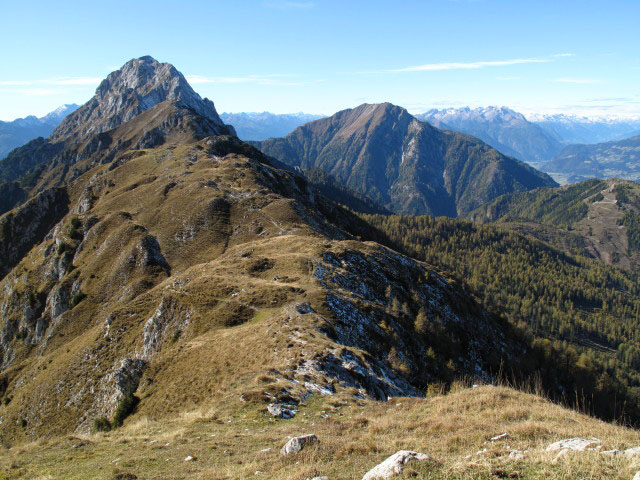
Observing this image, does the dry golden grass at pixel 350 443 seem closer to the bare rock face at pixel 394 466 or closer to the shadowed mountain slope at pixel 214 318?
the bare rock face at pixel 394 466

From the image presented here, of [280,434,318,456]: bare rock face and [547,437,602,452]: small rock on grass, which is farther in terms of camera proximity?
[280,434,318,456]: bare rock face

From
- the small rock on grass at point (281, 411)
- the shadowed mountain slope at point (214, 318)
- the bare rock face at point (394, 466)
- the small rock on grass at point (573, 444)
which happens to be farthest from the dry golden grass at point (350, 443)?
the shadowed mountain slope at point (214, 318)

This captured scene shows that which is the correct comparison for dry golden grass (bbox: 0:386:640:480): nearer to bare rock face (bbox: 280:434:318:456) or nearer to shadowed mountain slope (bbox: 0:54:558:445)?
bare rock face (bbox: 280:434:318:456)

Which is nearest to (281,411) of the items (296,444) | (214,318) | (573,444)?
(296,444)

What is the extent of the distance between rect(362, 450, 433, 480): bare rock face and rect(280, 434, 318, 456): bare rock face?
468cm

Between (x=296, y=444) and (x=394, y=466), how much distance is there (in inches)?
234

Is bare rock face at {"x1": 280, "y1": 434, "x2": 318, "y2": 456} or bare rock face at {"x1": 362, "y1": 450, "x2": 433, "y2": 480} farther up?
bare rock face at {"x1": 362, "y1": 450, "x2": 433, "y2": 480}

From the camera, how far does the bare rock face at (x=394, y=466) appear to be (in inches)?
491

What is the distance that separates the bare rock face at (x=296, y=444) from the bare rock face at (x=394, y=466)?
15.3ft

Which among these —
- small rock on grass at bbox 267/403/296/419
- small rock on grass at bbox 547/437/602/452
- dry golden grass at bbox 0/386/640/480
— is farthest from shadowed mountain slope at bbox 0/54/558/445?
small rock on grass at bbox 547/437/602/452

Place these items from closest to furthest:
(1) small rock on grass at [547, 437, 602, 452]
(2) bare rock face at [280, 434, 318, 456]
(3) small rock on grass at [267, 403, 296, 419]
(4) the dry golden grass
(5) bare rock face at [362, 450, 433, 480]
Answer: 1. (4) the dry golden grass
2. (5) bare rock face at [362, 450, 433, 480]
3. (1) small rock on grass at [547, 437, 602, 452]
4. (2) bare rock face at [280, 434, 318, 456]
5. (3) small rock on grass at [267, 403, 296, 419]

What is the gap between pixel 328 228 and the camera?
10100 cm

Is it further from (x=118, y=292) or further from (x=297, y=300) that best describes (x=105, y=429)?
(x=118, y=292)

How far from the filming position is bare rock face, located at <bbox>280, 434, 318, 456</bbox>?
1681 centimetres
